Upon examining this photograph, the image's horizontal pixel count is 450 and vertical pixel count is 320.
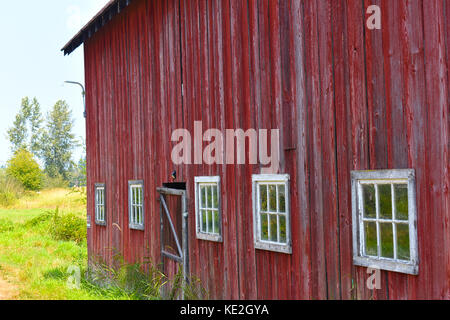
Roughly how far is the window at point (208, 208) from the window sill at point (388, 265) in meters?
2.91

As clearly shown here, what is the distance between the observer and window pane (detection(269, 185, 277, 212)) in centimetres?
625

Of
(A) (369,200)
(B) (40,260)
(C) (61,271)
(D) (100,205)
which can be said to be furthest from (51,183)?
(A) (369,200)

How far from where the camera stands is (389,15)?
15.4 feet

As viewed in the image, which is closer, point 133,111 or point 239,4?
point 239,4

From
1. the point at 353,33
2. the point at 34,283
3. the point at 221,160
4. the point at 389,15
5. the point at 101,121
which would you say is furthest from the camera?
the point at 101,121

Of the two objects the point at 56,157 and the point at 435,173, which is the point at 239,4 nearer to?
the point at 435,173

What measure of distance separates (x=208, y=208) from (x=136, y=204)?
3.40 metres

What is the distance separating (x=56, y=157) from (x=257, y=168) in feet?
203

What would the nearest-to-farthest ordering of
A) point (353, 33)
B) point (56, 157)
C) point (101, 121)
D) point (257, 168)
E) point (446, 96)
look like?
point (446, 96) < point (353, 33) < point (257, 168) < point (101, 121) < point (56, 157)

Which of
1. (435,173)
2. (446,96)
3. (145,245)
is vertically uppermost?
(446,96)

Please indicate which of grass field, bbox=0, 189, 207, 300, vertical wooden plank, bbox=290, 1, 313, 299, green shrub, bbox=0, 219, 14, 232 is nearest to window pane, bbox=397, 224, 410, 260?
vertical wooden plank, bbox=290, 1, 313, 299

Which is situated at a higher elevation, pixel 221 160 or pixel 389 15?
pixel 389 15
